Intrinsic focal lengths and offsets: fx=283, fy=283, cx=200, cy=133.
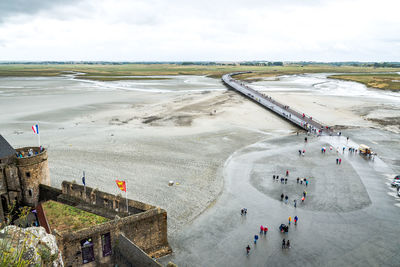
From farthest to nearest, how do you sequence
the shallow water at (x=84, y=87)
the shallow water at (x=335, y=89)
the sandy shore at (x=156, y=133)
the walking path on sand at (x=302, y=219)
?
1. the shallow water at (x=84, y=87)
2. the shallow water at (x=335, y=89)
3. the sandy shore at (x=156, y=133)
4. the walking path on sand at (x=302, y=219)

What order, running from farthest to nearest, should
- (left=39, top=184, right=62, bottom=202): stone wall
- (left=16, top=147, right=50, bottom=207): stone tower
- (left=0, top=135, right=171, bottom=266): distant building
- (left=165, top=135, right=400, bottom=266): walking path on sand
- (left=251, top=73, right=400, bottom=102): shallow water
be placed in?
1. (left=251, top=73, right=400, bottom=102): shallow water
2. (left=16, top=147, right=50, bottom=207): stone tower
3. (left=39, top=184, right=62, bottom=202): stone wall
4. (left=165, top=135, right=400, bottom=266): walking path on sand
5. (left=0, top=135, right=171, bottom=266): distant building

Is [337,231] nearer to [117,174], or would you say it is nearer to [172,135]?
[117,174]

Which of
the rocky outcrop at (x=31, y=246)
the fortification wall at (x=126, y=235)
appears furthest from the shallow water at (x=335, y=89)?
the rocky outcrop at (x=31, y=246)

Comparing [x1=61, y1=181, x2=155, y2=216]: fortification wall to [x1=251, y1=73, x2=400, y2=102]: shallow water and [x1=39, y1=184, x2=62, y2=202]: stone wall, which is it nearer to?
[x1=39, y1=184, x2=62, y2=202]: stone wall

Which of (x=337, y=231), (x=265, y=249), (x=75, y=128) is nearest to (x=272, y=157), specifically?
(x=337, y=231)

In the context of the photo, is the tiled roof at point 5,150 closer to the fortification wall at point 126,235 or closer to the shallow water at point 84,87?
the fortification wall at point 126,235

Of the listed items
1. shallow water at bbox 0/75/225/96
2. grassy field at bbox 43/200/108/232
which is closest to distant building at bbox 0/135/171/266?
grassy field at bbox 43/200/108/232

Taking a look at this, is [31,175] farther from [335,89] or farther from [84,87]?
[335,89]

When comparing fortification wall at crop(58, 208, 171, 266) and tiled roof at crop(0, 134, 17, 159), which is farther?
tiled roof at crop(0, 134, 17, 159)
